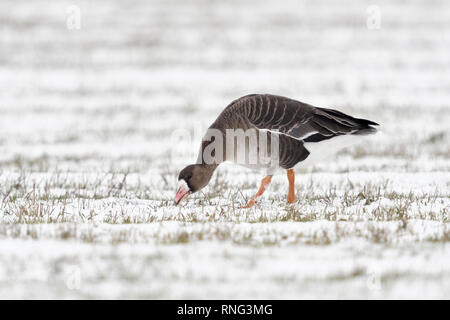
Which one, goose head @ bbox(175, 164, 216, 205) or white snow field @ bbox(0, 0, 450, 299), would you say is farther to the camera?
goose head @ bbox(175, 164, 216, 205)

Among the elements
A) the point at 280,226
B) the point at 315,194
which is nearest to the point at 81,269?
the point at 280,226

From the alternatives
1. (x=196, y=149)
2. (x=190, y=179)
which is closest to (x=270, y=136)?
(x=190, y=179)

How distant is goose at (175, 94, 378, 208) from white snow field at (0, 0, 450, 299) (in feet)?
1.48

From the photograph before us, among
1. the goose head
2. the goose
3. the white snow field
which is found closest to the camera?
the white snow field

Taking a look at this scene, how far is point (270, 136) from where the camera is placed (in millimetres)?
7664

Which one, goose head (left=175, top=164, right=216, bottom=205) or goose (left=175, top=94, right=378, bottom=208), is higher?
goose (left=175, top=94, right=378, bottom=208)

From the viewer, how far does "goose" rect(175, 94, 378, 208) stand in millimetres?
7668

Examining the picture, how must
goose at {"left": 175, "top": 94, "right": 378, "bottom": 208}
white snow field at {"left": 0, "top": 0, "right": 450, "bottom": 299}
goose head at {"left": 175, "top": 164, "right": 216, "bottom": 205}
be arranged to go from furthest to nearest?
goose head at {"left": 175, "top": 164, "right": 216, "bottom": 205} → goose at {"left": 175, "top": 94, "right": 378, "bottom": 208} → white snow field at {"left": 0, "top": 0, "right": 450, "bottom": 299}

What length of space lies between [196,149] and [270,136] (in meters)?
7.09

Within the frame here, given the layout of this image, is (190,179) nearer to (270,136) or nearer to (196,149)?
(270,136)

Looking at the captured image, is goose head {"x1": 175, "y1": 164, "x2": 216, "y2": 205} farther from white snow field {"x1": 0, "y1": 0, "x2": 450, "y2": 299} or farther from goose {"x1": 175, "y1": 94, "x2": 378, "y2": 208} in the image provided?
white snow field {"x1": 0, "y1": 0, "x2": 450, "y2": 299}

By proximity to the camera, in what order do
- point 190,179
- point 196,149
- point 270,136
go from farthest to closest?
point 196,149 → point 190,179 → point 270,136

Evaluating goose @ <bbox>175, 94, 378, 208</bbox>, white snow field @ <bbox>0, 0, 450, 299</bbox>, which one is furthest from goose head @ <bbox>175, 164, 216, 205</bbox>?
white snow field @ <bbox>0, 0, 450, 299</bbox>

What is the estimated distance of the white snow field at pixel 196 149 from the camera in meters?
5.03
